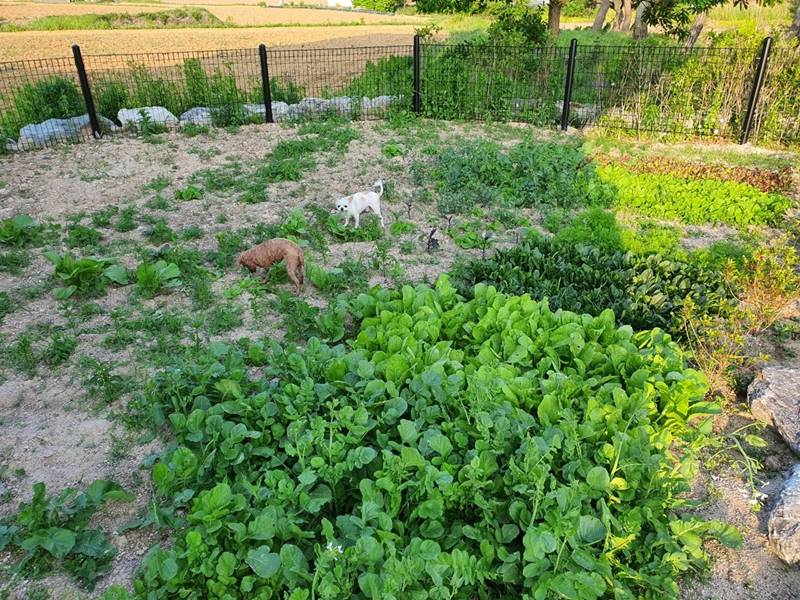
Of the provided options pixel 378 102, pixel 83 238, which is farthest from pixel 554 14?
pixel 83 238

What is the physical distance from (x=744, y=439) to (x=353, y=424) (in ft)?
7.21

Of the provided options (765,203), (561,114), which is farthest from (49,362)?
(561,114)

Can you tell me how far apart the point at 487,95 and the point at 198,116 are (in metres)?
4.60

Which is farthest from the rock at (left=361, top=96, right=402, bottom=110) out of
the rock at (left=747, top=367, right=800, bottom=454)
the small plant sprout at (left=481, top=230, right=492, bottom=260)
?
the rock at (left=747, top=367, right=800, bottom=454)

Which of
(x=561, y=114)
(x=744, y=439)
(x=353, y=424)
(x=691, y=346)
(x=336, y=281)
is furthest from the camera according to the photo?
(x=561, y=114)

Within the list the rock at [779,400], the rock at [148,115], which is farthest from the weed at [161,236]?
the rock at [779,400]

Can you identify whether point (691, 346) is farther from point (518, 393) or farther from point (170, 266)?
point (170, 266)

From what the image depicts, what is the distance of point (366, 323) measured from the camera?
3.80m

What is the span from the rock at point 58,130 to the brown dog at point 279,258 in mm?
5037

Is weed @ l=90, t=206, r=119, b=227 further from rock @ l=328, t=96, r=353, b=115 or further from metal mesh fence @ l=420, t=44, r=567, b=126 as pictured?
metal mesh fence @ l=420, t=44, r=567, b=126

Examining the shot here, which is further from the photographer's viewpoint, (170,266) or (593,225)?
(593,225)

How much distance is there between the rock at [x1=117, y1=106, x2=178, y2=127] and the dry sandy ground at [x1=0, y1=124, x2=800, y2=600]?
416mm

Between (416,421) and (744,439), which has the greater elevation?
(416,421)

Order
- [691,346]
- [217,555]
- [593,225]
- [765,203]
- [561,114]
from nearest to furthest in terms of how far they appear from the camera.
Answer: [217,555]
[691,346]
[593,225]
[765,203]
[561,114]
